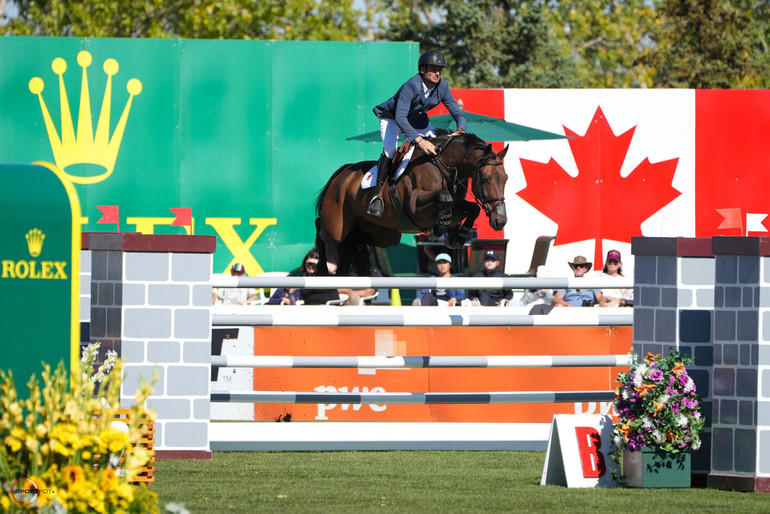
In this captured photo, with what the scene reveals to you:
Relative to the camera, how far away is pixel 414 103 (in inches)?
309

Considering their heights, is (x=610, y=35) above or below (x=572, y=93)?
above

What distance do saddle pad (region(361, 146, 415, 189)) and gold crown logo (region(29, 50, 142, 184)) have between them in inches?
190

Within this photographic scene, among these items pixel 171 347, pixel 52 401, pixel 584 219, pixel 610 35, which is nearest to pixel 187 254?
pixel 171 347

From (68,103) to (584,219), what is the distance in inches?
231

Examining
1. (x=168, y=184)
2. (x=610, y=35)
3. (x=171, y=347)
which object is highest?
(x=610, y=35)

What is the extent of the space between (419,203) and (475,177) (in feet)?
1.52

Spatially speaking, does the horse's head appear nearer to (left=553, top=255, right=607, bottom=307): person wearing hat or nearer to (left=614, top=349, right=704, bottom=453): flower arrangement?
(left=553, top=255, right=607, bottom=307): person wearing hat

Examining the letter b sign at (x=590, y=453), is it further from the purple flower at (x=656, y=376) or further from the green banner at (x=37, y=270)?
the green banner at (x=37, y=270)

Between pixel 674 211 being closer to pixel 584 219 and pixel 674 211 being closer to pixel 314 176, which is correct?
pixel 584 219

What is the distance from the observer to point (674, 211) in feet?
43.1

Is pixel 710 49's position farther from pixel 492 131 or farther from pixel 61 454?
pixel 61 454

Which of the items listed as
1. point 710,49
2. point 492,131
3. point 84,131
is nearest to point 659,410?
point 492,131

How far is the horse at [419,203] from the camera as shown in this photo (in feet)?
25.2

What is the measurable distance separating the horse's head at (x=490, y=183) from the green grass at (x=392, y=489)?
78.6 inches
